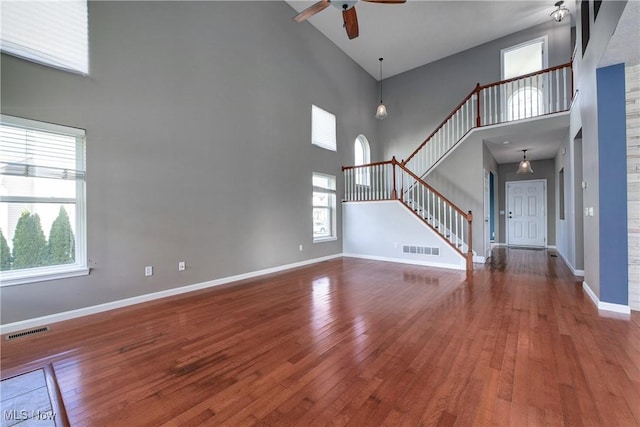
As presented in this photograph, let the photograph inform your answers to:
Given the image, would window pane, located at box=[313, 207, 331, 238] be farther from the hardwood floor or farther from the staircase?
the hardwood floor

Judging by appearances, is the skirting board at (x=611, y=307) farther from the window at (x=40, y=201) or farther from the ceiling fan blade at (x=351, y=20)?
the window at (x=40, y=201)

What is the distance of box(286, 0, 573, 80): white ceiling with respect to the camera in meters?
5.80

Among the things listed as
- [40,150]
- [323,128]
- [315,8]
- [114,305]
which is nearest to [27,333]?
[114,305]

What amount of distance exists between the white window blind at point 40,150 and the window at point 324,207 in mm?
4293

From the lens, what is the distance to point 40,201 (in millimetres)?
2906

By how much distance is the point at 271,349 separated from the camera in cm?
230

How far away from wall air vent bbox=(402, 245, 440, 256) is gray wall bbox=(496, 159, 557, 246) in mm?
4983

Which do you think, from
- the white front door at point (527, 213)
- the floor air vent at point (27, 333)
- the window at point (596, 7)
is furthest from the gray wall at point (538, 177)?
the floor air vent at point (27, 333)

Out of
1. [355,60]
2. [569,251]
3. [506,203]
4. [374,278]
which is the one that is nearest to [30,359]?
[374,278]

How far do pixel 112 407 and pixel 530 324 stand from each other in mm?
3600

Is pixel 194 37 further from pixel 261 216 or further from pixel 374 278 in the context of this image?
pixel 374 278

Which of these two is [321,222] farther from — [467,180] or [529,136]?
[529,136]

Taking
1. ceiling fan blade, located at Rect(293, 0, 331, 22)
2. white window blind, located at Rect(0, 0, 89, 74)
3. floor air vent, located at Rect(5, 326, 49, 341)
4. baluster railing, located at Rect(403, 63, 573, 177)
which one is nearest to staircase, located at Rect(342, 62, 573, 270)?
baluster railing, located at Rect(403, 63, 573, 177)

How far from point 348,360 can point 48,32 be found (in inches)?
174
